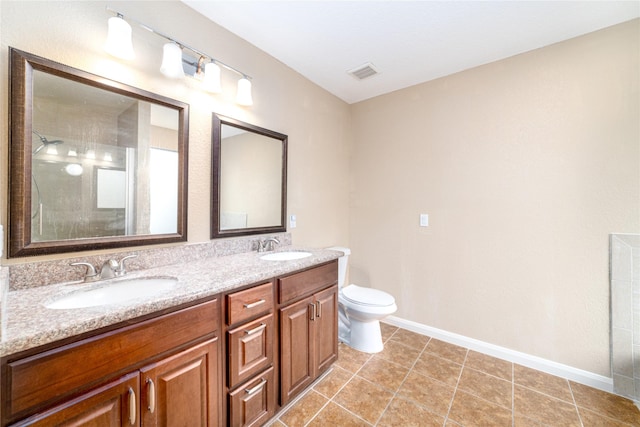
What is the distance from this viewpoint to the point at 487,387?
1.69m

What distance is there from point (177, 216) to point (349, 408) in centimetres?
154

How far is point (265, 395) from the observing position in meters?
1.30

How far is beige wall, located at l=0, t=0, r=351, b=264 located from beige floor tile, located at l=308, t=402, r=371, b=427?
1239 mm

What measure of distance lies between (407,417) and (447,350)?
910 mm

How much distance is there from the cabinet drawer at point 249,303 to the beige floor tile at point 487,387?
1.48m

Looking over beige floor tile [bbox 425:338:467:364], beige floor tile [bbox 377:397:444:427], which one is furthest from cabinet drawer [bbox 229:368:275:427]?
beige floor tile [bbox 425:338:467:364]

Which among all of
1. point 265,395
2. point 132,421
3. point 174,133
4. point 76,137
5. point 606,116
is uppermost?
point 606,116

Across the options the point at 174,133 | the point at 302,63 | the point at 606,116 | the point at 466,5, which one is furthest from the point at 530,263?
the point at 174,133

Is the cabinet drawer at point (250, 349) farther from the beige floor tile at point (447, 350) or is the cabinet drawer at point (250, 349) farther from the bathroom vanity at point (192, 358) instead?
the beige floor tile at point (447, 350)

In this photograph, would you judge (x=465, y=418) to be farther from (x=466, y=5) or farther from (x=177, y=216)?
(x=466, y=5)

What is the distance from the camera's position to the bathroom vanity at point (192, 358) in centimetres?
69

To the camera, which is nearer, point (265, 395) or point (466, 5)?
point (265, 395)

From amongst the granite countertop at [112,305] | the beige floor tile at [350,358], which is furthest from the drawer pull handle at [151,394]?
the beige floor tile at [350,358]

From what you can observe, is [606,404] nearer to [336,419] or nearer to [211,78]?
[336,419]
